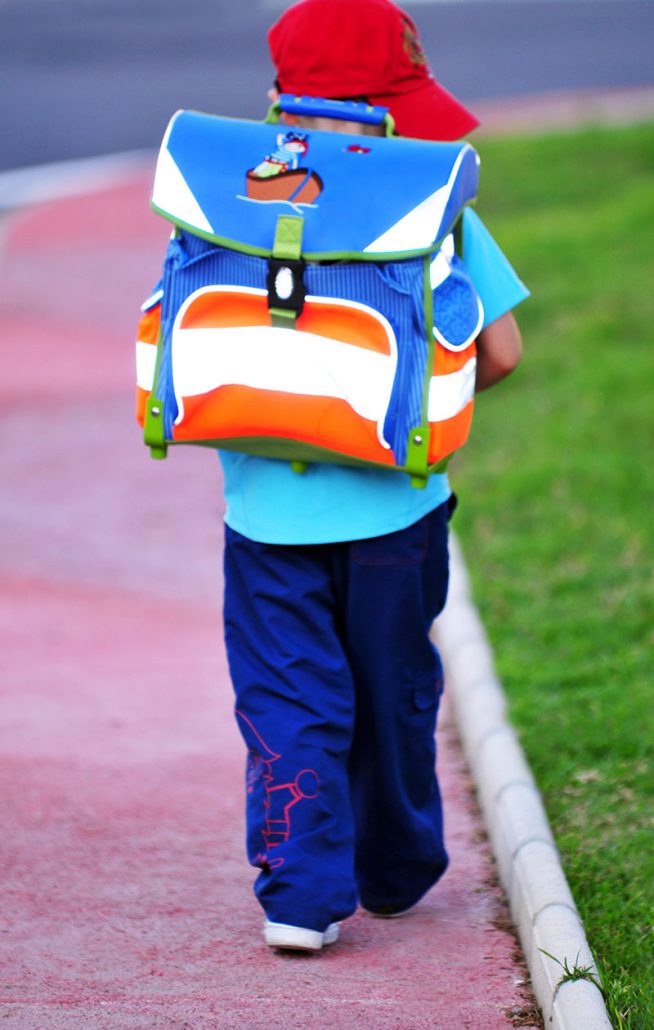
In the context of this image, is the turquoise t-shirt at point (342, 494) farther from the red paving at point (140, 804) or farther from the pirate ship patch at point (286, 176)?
the red paving at point (140, 804)

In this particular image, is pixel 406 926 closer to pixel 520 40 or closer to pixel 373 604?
pixel 373 604

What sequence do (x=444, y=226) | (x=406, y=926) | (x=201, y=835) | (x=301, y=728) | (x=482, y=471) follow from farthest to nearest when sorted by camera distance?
(x=482, y=471)
(x=201, y=835)
(x=406, y=926)
(x=301, y=728)
(x=444, y=226)

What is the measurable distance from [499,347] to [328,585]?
1.83 feet

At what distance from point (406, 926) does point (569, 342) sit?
218 inches

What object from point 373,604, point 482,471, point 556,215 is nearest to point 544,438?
point 482,471

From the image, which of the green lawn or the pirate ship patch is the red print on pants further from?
the pirate ship patch

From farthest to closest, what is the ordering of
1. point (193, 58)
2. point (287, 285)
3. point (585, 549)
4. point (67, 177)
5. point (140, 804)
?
point (193, 58) < point (67, 177) < point (585, 549) < point (140, 804) < point (287, 285)

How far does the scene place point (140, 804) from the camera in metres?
4.19

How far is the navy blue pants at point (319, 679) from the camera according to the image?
3141 mm

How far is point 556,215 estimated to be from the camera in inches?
468

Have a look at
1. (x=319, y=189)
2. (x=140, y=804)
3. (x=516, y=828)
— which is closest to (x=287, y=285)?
(x=319, y=189)

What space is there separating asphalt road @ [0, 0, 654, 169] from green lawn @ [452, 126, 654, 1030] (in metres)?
7.31

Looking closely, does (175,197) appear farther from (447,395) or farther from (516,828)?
(516,828)

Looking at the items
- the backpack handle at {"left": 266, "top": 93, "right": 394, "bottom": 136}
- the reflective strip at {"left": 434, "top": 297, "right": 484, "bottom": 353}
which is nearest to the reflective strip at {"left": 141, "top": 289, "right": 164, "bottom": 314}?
the backpack handle at {"left": 266, "top": 93, "right": 394, "bottom": 136}
